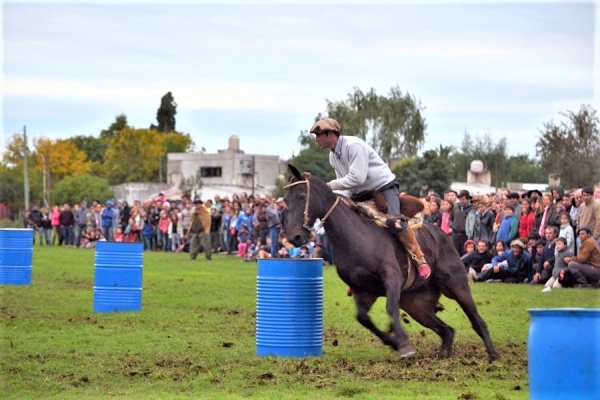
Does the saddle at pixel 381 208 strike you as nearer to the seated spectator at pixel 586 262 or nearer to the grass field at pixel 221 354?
the grass field at pixel 221 354

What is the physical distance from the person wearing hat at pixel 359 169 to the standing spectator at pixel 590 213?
1239cm

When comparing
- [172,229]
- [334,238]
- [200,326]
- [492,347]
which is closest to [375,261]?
[334,238]

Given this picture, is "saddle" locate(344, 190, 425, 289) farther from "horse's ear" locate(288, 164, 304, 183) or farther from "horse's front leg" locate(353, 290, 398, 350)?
"horse's ear" locate(288, 164, 304, 183)

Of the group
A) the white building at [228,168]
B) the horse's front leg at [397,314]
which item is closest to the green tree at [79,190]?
the white building at [228,168]

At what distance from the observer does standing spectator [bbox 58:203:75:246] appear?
57.4m

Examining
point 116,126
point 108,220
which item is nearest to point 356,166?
point 108,220

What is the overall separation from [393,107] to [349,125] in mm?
4332

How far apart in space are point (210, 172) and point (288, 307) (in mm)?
119103

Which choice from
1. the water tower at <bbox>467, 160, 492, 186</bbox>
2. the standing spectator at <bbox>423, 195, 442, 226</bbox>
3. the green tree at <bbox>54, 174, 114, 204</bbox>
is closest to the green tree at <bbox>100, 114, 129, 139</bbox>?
the green tree at <bbox>54, 174, 114, 204</bbox>

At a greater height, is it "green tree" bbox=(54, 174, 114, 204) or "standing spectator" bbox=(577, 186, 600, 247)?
"green tree" bbox=(54, 174, 114, 204)

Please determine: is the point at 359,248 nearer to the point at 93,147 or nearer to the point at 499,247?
the point at 499,247

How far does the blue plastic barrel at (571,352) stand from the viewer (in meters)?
8.09

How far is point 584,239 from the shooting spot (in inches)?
993

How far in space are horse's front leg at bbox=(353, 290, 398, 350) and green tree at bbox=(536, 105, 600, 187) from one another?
93.1 feet
